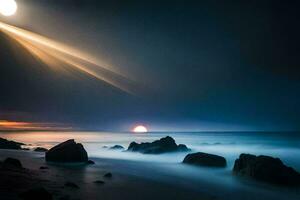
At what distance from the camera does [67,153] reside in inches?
1243

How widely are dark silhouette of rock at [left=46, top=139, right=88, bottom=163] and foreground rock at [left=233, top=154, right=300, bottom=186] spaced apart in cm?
1610

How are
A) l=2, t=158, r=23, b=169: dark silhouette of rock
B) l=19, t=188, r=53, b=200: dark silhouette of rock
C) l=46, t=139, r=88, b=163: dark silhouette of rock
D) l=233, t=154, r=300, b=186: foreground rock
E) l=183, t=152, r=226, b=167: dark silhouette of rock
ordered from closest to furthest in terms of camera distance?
1. l=19, t=188, r=53, b=200: dark silhouette of rock
2. l=2, t=158, r=23, b=169: dark silhouette of rock
3. l=233, t=154, r=300, b=186: foreground rock
4. l=46, t=139, r=88, b=163: dark silhouette of rock
5. l=183, t=152, r=226, b=167: dark silhouette of rock

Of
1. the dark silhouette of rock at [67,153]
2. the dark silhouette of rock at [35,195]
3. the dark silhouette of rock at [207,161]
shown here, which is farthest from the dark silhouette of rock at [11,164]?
the dark silhouette of rock at [207,161]

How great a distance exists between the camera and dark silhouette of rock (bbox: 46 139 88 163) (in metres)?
31.5

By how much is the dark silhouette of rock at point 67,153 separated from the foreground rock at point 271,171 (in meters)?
16.1

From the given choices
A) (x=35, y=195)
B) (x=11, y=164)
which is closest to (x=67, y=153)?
(x=11, y=164)

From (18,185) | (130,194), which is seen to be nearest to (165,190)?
(130,194)

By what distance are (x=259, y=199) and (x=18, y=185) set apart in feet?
46.4

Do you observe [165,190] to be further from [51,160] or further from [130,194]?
[51,160]

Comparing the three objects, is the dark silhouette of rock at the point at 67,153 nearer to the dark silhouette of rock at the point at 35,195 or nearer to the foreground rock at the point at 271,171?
the foreground rock at the point at 271,171

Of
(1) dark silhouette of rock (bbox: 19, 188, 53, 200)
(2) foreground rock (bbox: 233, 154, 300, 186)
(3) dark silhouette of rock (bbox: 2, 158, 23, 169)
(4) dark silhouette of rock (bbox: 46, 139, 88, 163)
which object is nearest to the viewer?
(1) dark silhouette of rock (bbox: 19, 188, 53, 200)

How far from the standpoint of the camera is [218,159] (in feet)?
122

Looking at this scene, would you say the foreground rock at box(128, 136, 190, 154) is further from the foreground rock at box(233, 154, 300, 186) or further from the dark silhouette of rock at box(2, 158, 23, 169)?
the dark silhouette of rock at box(2, 158, 23, 169)

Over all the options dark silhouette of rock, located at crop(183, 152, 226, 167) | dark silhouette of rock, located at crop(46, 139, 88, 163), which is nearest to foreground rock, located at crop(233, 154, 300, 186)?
dark silhouette of rock, located at crop(183, 152, 226, 167)
